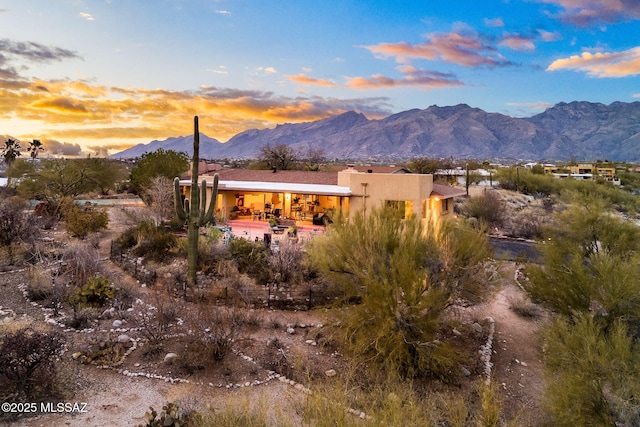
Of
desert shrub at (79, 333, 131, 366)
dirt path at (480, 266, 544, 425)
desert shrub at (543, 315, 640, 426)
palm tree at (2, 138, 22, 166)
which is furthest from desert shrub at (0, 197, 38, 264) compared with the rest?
palm tree at (2, 138, 22, 166)

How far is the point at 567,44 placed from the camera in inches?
2650

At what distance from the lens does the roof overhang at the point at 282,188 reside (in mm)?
20930

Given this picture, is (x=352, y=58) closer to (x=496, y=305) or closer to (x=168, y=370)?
(x=496, y=305)

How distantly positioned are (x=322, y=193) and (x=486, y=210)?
54.3 ft

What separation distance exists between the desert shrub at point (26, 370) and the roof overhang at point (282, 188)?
14.7 m

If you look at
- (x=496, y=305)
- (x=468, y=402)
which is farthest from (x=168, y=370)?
(x=496, y=305)

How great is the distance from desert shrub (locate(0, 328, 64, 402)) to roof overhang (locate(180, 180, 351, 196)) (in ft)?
48.4

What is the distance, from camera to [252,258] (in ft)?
50.2

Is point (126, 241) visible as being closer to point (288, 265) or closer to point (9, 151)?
point (288, 265)

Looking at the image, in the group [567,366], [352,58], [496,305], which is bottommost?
[496,305]

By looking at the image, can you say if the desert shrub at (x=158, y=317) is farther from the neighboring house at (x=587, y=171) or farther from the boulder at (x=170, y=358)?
the neighboring house at (x=587, y=171)

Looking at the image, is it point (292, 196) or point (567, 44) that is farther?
point (567, 44)

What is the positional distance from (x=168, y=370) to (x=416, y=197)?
14.6 meters

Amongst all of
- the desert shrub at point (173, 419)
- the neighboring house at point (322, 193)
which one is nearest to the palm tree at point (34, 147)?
the neighboring house at point (322, 193)
